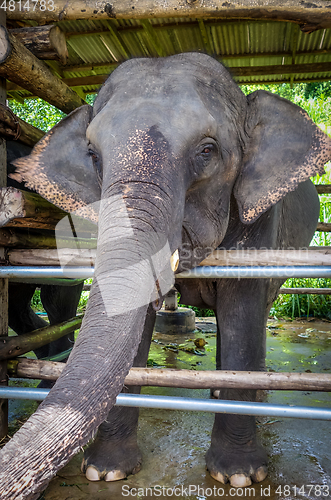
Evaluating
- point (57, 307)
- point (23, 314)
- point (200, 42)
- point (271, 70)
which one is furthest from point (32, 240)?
point (271, 70)

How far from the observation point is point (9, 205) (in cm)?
210

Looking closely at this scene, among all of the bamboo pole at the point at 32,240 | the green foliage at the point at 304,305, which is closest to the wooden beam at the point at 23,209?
the bamboo pole at the point at 32,240

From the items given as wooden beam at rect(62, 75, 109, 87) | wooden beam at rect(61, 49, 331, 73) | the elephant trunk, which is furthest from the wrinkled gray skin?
wooden beam at rect(62, 75, 109, 87)

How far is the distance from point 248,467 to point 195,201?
1326 millimetres

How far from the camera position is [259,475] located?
6.73 feet

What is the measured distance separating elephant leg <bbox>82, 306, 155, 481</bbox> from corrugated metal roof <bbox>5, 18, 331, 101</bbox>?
2.69m

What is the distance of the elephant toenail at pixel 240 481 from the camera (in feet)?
6.59

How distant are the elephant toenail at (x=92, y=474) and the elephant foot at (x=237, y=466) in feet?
1.81

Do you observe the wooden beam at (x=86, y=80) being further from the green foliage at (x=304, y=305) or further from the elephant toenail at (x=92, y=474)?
the green foliage at (x=304, y=305)

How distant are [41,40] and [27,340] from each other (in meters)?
1.80

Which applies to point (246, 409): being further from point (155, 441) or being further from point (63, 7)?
point (63, 7)

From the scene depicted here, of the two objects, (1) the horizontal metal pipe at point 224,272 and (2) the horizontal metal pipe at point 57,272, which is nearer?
(1) the horizontal metal pipe at point 224,272

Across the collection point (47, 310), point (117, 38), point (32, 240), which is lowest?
point (47, 310)

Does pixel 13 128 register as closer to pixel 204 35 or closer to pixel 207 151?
pixel 207 151
